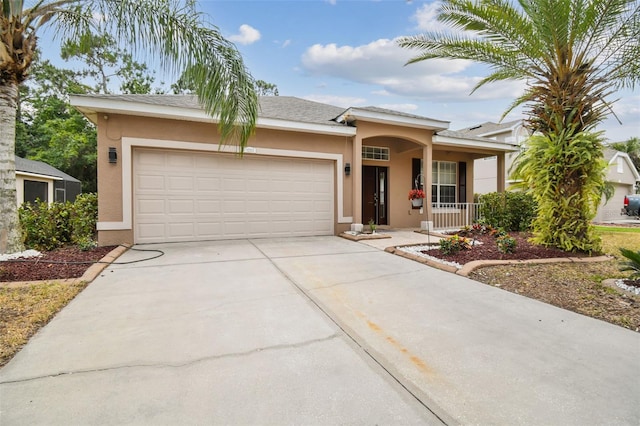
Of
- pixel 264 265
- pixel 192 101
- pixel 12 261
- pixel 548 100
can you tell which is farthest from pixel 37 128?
pixel 548 100

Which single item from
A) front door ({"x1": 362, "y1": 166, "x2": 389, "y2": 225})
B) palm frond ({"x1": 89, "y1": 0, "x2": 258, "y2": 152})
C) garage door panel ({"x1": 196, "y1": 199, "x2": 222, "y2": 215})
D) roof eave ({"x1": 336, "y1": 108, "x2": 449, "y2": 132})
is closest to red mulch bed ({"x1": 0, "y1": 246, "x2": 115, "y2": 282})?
garage door panel ({"x1": 196, "y1": 199, "x2": 222, "y2": 215})

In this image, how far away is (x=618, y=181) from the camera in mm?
20672

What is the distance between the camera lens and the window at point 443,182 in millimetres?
12062

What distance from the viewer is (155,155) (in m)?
7.68

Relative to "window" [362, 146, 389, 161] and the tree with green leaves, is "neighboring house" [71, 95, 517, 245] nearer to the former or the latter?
"window" [362, 146, 389, 161]

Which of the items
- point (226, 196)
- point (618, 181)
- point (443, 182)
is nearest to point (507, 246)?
point (226, 196)

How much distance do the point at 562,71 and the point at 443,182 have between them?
6.61 metres

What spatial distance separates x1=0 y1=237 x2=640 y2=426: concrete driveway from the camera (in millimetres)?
1845

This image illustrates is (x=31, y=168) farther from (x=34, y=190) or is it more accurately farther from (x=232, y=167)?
(x=232, y=167)

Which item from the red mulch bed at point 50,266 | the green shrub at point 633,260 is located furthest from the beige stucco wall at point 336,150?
the green shrub at point 633,260

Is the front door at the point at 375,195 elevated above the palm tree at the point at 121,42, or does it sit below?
below

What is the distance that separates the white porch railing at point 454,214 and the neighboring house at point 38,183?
1668 cm

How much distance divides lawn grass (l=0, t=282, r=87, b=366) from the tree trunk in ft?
6.81

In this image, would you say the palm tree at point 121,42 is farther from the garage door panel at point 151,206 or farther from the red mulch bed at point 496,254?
the red mulch bed at point 496,254
